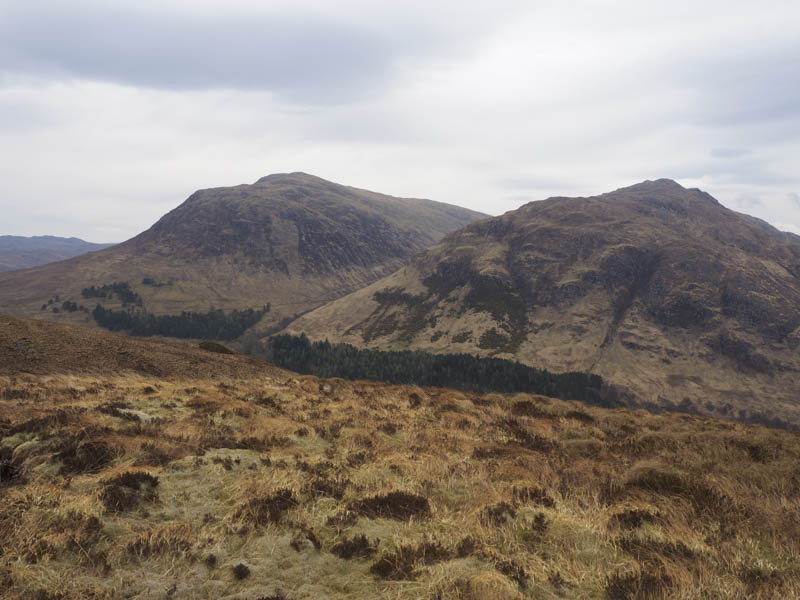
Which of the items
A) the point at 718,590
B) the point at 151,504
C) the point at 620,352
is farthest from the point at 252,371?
the point at 620,352

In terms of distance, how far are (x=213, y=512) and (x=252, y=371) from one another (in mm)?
28658

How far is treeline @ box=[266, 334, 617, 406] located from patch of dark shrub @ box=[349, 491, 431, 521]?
157526 mm

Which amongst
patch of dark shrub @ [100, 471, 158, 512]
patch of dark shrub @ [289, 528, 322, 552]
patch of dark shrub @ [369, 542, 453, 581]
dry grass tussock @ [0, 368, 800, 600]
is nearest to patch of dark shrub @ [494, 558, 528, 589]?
dry grass tussock @ [0, 368, 800, 600]

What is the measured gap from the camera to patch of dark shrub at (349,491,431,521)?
8812 mm

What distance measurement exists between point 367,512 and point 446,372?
568 ft

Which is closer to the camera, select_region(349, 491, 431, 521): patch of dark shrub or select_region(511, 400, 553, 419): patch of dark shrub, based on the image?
select_region(349, 491, 431, 521): patch of dark shrub

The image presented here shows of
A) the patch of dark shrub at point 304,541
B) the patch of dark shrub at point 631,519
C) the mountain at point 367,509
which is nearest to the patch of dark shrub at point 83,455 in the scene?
the mountain at point 367,509

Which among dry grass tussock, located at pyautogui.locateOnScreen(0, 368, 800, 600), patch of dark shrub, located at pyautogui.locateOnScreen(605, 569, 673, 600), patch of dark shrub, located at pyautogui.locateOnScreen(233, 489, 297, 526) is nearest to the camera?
patch of dark shrub, located at pyautogui.locateOnScreen(605, 569, 673, 600)

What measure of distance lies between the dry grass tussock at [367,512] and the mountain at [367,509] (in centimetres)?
4

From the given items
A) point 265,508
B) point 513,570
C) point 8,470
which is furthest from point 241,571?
point 8,470

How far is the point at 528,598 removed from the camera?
20.3ft

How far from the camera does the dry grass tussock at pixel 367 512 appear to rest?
6.42m

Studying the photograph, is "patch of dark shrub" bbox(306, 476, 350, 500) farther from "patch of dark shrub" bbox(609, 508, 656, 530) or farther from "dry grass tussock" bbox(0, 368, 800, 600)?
"patch of dark shrub" bbox(609, 508, 656, 530)

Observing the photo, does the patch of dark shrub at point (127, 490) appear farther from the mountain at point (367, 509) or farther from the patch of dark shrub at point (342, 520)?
the patch of dark shrub at point (342, 520)
